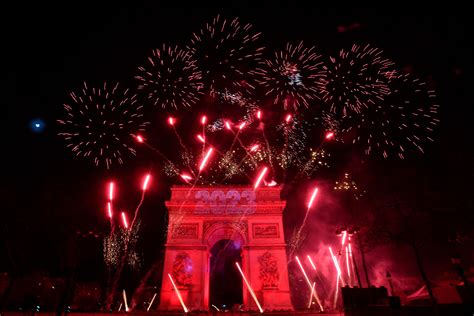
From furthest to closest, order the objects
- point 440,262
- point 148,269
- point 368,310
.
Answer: point 148,269
point 440,262
point 368,310

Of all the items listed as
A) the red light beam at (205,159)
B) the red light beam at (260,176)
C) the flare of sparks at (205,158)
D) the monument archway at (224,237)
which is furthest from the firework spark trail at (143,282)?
the red light beam at (260,176)

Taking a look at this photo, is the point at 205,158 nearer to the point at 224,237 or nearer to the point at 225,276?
the point at 224,237

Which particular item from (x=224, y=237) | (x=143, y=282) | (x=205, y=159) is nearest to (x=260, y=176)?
(x=205, y=159)

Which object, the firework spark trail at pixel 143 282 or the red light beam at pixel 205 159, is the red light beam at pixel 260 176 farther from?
the firework spark trail at pixel 143 282

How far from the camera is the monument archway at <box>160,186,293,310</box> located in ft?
66.2

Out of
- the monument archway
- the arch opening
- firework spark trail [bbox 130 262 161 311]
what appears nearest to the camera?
the monument archway

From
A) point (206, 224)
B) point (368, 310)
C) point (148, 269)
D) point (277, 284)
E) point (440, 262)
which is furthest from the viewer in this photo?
point (148, 269)

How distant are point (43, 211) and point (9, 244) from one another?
2962 millimetres

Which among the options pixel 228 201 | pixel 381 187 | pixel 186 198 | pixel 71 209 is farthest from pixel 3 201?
pixel 381 187

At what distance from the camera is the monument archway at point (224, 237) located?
795 inches

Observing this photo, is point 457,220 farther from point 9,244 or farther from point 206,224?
point 9,244

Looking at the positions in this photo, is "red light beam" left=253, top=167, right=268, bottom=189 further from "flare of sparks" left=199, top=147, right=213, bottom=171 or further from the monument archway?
"flare of sparks" left=199, top=147, right=213, bottom=171

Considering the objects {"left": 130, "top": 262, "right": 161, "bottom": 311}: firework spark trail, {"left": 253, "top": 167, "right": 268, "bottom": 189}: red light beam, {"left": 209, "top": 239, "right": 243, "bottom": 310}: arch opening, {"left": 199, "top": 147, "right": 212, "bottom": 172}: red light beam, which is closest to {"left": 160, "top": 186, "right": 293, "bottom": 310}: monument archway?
{"left": 253, "top": 167, "right": 268, "bottom": 189}: red light beam

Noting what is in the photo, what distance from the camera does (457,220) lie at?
76.5 feet
